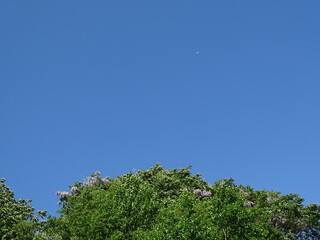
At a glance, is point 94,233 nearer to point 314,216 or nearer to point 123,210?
point 123,210

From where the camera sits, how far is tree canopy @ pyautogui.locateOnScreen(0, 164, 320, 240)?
2695cm

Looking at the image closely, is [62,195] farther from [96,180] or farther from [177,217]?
[177,217]

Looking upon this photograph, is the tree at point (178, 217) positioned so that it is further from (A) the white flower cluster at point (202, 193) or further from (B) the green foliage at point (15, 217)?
(B) the green foliage at point (15, 217)

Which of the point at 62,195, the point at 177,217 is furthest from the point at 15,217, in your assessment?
the point at 177,217

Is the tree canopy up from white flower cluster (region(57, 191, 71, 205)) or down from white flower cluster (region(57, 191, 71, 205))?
down

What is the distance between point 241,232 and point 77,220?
1231 cm

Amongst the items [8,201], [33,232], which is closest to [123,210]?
[33,232]

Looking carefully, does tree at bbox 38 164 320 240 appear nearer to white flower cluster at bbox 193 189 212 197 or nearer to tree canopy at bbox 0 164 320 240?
tree canopy at bbox 0 164 320 240

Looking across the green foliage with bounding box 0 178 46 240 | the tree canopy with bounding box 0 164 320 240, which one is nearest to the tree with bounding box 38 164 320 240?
the tree canopy with bounding box 0 164 320 240

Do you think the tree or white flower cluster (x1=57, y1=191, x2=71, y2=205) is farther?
white flower cluster (x1=57, y1=191, x2=71, y2=205)

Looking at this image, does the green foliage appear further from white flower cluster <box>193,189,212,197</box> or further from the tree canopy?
white flower cluster <box>193,189,212,197</box>

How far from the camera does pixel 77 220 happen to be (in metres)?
32.2

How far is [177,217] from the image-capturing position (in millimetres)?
27453

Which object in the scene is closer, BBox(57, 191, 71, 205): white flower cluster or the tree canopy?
the tree canopy
